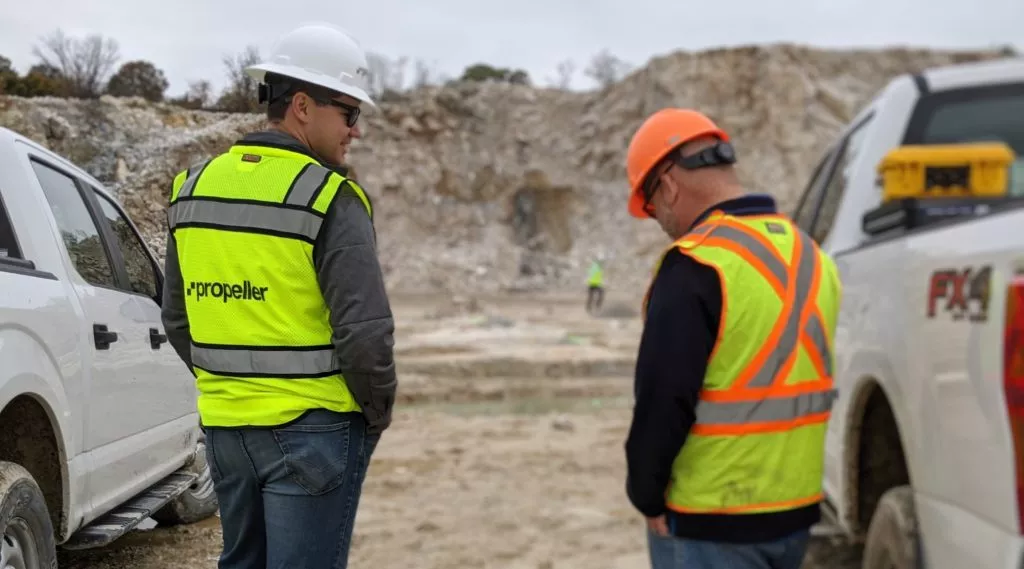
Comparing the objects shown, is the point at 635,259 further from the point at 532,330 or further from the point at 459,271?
the point at 532,330

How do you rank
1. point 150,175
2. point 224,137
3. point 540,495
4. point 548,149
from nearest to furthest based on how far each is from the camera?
point 224,137 → point 150,175 → point 540,495 → point 548,149

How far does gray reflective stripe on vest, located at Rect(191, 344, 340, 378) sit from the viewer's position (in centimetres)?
224

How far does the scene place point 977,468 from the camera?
2.08 metres

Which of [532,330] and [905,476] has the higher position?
[905,476]

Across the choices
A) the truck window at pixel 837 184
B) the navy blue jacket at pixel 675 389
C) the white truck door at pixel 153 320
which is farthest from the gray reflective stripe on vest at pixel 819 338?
the white truck door at pixel 153 320

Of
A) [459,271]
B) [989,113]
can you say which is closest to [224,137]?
[989,113]

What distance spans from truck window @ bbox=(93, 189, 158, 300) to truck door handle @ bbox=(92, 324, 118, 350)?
20.7 inches

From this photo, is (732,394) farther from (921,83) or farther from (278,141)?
(921,83)

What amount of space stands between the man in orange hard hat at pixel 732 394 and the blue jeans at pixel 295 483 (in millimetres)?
765

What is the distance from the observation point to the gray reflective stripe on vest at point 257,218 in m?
2.21

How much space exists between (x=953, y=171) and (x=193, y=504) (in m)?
3.73

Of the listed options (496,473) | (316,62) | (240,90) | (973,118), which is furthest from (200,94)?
(496,473)

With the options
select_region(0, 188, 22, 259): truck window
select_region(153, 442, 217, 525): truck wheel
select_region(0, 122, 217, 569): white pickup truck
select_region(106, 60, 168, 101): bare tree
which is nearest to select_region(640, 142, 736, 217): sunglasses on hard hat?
select_region(0, 122, 217, 569): white pickup truck

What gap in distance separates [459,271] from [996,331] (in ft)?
113
